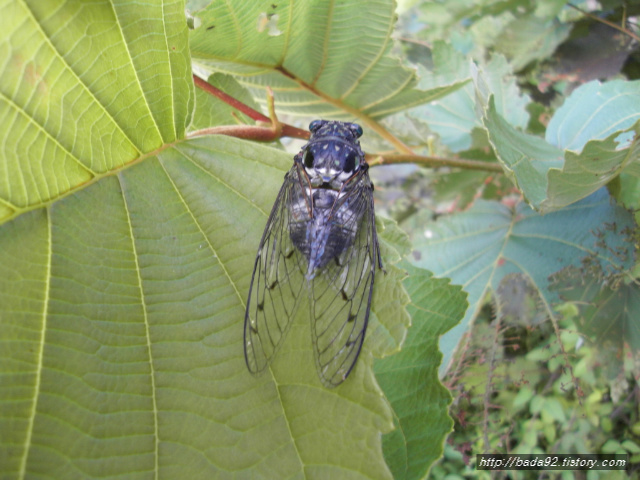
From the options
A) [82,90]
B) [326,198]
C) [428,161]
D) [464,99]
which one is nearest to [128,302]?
[82,90]

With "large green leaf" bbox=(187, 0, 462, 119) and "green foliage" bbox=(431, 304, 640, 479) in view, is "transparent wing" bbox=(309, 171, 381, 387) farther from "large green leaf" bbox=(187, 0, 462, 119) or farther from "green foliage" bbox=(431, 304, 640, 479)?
"green foliage" bbox=(431, 304, 640, 479)

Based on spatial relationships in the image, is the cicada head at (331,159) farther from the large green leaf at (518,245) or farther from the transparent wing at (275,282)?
the large green leaf at (518,245)

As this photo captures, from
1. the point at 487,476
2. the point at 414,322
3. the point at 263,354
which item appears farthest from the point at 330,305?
the point at 487,476

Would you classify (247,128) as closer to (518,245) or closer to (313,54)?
(313,54)

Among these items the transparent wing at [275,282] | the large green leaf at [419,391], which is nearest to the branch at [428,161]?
the transparent wing at [275,282]

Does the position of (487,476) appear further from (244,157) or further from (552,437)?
(244,157)
